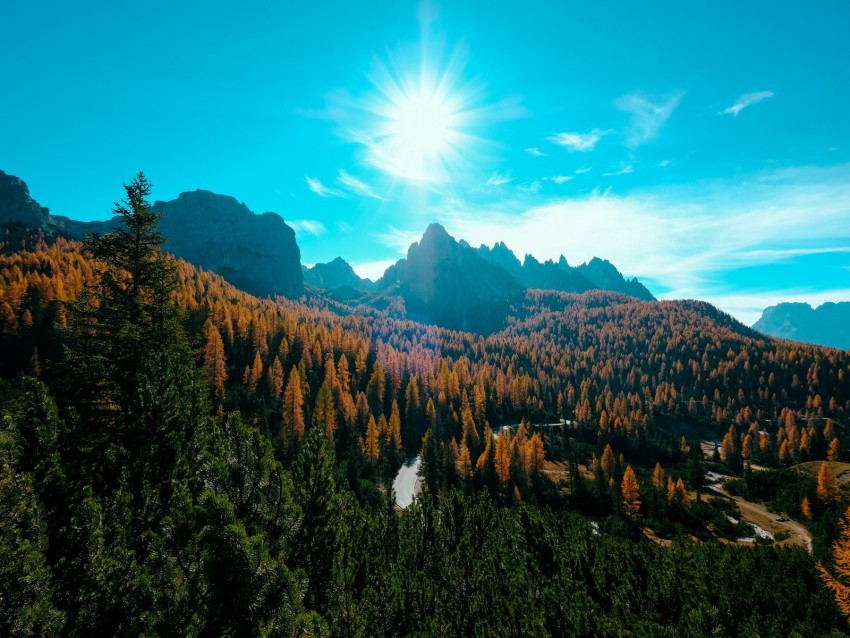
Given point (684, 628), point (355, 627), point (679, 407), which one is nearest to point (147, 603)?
point (355, 627)

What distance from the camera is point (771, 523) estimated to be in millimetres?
59500

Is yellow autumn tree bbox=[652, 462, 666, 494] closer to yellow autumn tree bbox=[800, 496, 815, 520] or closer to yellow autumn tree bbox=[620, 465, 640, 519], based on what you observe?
yellow autumn tree bbox=[620, 465, 640, 519]

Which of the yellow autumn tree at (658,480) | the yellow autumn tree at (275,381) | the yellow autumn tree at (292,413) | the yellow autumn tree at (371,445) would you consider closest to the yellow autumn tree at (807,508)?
the yellow autumn tree at (658,480)

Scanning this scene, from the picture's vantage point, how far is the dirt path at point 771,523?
50.4 m

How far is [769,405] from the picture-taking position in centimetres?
16688

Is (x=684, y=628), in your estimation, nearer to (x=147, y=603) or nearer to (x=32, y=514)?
(x=147, y=603)

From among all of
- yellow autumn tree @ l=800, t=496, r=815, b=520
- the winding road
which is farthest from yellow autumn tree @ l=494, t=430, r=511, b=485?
yellow autumn tree @ l=800, t=496, r=815, b=520

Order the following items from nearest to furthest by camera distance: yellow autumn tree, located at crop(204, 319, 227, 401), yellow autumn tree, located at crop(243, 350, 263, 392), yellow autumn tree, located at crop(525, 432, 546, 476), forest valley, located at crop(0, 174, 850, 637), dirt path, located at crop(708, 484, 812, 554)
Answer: forest valley, located at crop(0, 174, 850, 637), dirt path, located at crop(708, 484, 812, 554), yellow autumn tree, located at crop(204, 319, 227, 401), yellow autumn tree, located at crop(525, 432, 546, 476), yellow autumn tree, located at crop(243, 350, 263, 392)

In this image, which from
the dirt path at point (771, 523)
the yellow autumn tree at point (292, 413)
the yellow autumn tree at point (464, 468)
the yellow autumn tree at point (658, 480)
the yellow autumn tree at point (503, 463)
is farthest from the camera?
the yellow autumn tree at point (658, 480)

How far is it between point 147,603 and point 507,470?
6423 cm

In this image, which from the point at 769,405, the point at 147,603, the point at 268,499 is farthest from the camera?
the point at 769,405

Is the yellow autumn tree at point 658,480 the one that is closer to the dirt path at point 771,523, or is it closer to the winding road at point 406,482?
the dirt path at point 771,523

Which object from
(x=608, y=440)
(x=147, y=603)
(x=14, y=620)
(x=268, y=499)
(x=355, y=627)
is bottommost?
(x=608, y=440)

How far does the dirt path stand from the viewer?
50406mm
